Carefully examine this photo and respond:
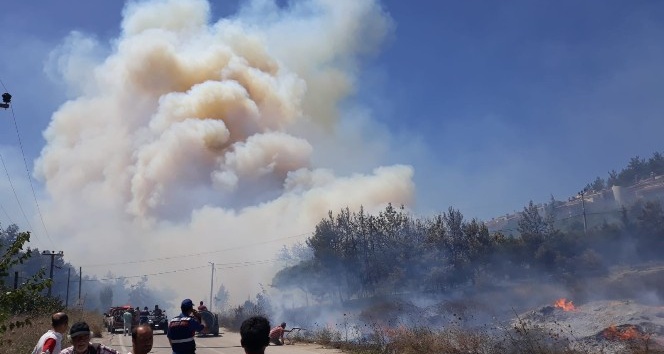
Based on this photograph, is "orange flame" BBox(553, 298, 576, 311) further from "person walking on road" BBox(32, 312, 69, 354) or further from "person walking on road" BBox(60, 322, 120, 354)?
"person walking on road" BBox(60, 322, 120, 354)

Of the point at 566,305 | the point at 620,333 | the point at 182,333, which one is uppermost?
the point at 182,333

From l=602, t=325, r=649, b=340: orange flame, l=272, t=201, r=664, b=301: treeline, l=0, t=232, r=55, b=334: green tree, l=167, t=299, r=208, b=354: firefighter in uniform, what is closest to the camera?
l=0, t=232, r=55, b=334: green tree

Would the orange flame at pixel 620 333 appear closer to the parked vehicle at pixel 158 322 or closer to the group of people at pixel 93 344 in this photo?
the parked vehicle at pixel 158 322

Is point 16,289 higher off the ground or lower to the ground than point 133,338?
higher

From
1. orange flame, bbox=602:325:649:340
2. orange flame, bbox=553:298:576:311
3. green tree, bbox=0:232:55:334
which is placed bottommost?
orange flame, bbox=602:325:649:340

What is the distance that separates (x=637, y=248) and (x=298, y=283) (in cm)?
3431

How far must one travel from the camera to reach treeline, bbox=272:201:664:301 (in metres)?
49.1

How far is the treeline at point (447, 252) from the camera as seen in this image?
49094mm

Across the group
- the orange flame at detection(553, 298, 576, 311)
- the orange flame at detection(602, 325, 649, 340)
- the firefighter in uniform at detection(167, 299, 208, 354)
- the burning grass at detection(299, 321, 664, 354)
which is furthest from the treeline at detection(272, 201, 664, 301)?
the firefighter in uniform at detection(167, 299, 208, 354)

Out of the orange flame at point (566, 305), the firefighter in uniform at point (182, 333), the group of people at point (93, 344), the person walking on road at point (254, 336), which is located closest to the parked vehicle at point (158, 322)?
the firefighter in uniform at point (182, 333)

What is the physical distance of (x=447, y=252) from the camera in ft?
166

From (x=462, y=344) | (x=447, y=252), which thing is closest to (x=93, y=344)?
(x=462, y=344)

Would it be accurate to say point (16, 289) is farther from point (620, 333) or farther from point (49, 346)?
point (620, 333)

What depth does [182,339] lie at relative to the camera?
742cm
